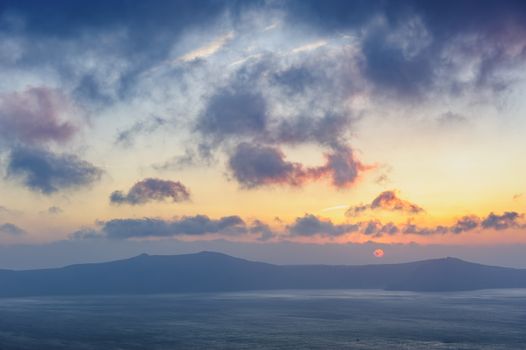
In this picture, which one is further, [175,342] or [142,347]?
[175,342]

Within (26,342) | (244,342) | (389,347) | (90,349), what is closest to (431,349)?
(389,347)

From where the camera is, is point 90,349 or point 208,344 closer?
point 90,349

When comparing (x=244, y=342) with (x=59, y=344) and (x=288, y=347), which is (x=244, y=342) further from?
(x=59, y=344)

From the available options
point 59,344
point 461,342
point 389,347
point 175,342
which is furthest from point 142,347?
point 461,342

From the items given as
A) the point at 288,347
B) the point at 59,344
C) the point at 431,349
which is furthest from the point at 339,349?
the point at 59,344

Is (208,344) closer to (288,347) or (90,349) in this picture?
(288,347)

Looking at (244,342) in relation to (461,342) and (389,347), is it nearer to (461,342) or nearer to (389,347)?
(389,347)

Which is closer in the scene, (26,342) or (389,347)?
(389,347)
